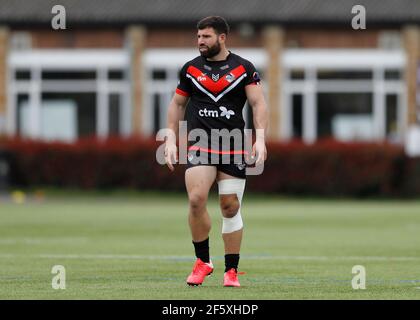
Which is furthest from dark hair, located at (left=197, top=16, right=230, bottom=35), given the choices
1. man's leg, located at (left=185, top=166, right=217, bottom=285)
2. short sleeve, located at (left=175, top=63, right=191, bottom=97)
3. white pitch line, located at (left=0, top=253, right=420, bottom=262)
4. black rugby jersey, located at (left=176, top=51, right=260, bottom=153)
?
white pitch line, located at (left=0, top=253, right=420, bottom=262)

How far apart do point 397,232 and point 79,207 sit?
1075 cm

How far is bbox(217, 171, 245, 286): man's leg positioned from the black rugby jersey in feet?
0.93

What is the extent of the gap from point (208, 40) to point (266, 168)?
82.2 feet

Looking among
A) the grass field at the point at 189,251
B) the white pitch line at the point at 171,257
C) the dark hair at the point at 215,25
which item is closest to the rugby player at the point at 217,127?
the dark hair at the point at 215,25

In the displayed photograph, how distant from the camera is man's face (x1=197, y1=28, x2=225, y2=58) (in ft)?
38.0

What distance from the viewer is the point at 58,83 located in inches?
1750

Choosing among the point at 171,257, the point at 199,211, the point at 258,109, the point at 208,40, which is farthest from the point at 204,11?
the point at 199,211

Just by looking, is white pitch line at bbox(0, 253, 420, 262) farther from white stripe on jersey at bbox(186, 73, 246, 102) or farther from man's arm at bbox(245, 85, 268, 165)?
white stripe on jersey at bbox(186, 73, 246, 102)

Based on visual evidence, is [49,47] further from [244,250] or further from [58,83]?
[244,250]

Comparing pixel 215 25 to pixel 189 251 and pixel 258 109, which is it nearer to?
pixel 258 109

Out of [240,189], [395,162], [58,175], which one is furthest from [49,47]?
[240,189]

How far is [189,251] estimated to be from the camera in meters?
17.0

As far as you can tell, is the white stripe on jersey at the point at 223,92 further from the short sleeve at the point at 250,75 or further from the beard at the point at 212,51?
the beard at the point at 212,51

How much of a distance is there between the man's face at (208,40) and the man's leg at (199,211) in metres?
1.03
